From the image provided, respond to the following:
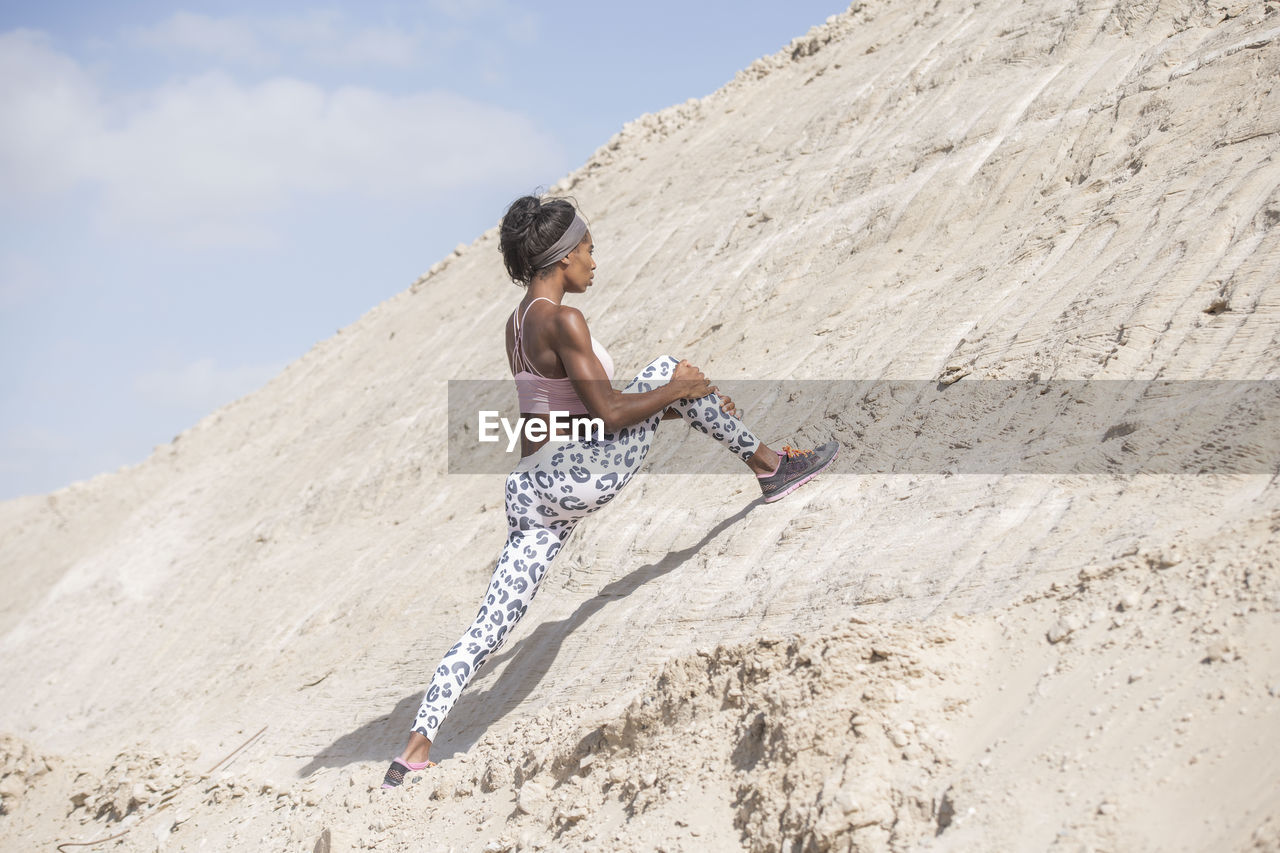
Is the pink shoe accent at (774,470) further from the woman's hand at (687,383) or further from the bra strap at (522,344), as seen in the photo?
the bra strap at (522,344)

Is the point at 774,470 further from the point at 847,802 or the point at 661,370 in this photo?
the point at 847,802

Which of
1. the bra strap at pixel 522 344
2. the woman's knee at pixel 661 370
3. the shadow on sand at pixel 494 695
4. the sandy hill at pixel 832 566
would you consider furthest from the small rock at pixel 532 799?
the woman's knee at pixel 661 370

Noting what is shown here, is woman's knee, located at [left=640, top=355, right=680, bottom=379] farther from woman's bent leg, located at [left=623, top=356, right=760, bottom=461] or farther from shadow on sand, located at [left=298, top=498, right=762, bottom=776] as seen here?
shadow on sand, located at [left=298, top=498, right=762, bottom=776]

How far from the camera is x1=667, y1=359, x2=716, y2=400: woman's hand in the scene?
3975 millimetres

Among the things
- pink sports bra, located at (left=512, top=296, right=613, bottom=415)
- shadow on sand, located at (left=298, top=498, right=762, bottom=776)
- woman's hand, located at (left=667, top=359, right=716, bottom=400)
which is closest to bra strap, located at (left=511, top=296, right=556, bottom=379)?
pink sports bra, located at (left=512, top=296, right=613, bottom=415)

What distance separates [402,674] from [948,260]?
12.1 feet

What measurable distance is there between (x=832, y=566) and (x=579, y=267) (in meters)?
1.38

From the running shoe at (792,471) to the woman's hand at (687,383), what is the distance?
66 cm

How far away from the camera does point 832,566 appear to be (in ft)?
12.6

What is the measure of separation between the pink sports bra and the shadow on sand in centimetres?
110

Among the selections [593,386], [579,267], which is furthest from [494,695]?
[579,267]

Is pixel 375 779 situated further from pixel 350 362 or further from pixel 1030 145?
pixel 350 362

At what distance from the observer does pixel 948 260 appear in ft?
20.3

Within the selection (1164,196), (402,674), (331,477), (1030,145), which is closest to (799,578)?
(402,674)
